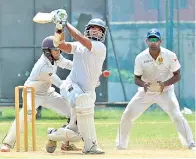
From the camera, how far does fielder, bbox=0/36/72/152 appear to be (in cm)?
1155

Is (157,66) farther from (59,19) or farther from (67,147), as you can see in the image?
(59,19)

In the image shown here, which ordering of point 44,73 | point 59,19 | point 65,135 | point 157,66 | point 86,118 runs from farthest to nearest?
point 157,66 → point 44,73 → point 65,135 → point 86,118 → point 59,19

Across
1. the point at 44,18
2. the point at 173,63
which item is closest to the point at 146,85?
the point at 173,63

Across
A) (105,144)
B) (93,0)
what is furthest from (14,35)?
(105,144)

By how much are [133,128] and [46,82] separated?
5.04 m

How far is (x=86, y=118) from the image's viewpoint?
10281mm

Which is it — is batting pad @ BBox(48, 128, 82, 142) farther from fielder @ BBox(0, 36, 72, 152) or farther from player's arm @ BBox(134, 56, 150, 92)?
player's arm @ BBox(134, 56, 150, 92)

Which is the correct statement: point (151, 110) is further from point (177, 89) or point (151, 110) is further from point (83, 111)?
point (83, 111)

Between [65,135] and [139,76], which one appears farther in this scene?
[139,76]

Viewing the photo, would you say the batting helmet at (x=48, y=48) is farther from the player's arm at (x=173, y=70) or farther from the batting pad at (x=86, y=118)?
the player's arm at (x=173, y=70)

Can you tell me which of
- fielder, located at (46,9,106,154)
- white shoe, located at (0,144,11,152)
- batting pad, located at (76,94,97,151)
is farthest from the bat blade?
white shoe, located at (0,144,11,152)

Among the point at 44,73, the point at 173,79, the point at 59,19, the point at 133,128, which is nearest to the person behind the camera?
the point at 59,19

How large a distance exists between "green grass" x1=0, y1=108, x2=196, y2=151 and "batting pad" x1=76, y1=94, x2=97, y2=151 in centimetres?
203

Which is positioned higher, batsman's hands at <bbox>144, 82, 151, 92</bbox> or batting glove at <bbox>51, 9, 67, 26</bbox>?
batting glove at <bbox>51, 9, 67, 26</bbox>
